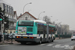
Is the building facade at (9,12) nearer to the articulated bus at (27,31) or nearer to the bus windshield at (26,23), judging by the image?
the bus windshield at (26,23)

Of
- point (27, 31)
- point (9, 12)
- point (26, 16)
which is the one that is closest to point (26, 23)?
point (27, 31)

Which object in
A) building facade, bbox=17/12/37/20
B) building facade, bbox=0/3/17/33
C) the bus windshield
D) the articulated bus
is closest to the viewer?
the articulated bus

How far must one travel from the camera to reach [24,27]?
73.2 ft

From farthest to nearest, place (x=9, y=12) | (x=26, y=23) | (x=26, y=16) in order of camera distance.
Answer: (x=26, y=16) < (x=9, y=12) < (x=26, y=23)

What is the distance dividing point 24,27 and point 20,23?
0.71 metres

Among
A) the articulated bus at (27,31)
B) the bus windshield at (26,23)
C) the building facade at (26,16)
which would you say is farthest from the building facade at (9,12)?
the articulated bus at (27,31)

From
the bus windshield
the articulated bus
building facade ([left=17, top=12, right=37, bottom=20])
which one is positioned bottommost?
the articulated bus

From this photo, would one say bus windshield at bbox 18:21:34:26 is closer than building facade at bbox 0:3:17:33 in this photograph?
Yes

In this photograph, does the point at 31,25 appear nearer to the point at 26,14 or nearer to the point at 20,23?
the point at 20,23

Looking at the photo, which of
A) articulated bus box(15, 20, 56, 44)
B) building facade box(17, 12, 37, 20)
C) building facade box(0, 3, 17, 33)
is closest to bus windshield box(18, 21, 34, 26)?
articulated bus box(15, 20, 56, 44)

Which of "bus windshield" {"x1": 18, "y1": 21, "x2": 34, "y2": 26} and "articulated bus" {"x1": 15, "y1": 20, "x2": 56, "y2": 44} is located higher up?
"bus windshield" {"x1": 18, "y1": 21, "x2": 34, "y2": 26}

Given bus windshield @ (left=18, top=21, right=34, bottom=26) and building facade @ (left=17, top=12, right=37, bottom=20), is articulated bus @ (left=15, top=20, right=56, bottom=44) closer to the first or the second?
bus windshield @ (left=18, top=21, right=34, bottom=26)

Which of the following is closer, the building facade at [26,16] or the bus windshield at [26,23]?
the bus windshield at [26,23]

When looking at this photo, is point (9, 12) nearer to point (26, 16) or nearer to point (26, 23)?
point (26, 16)
